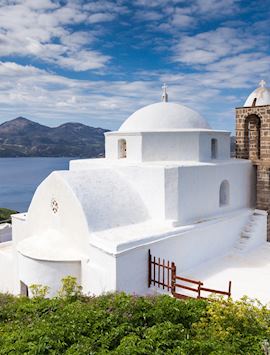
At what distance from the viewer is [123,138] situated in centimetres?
1187

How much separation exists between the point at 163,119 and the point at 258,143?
4.07m

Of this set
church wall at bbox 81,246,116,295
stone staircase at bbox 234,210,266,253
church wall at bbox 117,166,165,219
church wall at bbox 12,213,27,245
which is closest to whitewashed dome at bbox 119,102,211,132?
church wall at bbox 117,166,165,219

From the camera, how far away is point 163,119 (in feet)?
39.1

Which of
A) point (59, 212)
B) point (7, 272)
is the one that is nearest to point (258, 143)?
point (59, 212)

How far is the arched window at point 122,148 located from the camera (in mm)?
12109

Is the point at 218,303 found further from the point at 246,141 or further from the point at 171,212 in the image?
the point at 246,141

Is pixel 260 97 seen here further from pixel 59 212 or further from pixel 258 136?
pixel 59 212

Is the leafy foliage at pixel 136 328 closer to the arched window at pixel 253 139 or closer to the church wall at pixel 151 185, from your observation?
the church wall at pixel 151 185

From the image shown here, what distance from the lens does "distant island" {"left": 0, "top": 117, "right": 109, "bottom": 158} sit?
123 metres

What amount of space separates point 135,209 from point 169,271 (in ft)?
6.94

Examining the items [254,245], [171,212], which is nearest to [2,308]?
[171,212]

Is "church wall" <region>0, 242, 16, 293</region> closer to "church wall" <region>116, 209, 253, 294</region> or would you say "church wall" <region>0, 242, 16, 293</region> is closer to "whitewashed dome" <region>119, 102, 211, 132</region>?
"church wall" <region>116, 209, 253, 294</region>

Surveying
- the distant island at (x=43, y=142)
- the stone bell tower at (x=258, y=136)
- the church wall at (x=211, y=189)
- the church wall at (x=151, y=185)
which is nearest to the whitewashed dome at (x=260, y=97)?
the stone bell tower at (x=258, y=136)

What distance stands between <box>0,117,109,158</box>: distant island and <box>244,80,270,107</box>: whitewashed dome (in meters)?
72.8
